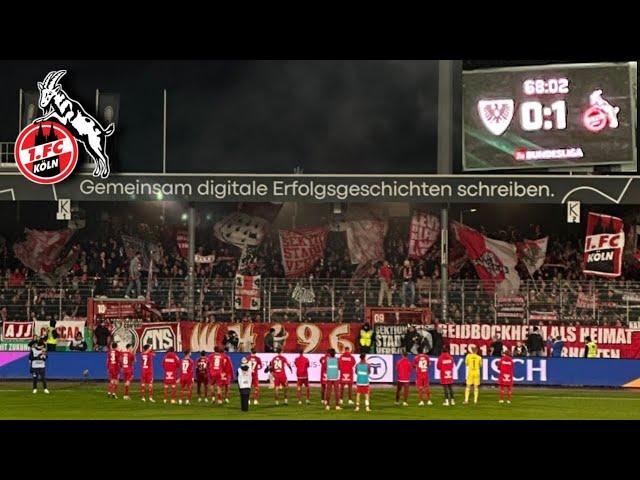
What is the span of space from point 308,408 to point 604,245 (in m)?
17.1

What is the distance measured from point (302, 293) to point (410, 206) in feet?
26.0

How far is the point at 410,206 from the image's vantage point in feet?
141

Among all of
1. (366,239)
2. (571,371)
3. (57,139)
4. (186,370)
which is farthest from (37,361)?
(571,371)

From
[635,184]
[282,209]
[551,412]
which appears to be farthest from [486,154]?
[551,412]

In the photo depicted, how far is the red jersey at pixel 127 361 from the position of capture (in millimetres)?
31150

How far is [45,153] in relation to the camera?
37625 millimetres

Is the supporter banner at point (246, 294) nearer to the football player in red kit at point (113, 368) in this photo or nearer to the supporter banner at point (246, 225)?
the supporter banner at point (246, 225)

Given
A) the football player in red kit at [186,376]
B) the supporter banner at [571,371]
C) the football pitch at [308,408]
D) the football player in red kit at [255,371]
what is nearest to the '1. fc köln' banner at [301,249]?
the supporter banner at [571,371]

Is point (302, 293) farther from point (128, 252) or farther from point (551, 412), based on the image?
point (551, 412)

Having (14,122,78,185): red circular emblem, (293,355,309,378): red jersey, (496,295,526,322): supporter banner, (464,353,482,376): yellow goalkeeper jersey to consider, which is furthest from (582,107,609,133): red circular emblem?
(14,122,78,185): red circular emblem

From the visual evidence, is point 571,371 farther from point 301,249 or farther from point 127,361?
point 127,361

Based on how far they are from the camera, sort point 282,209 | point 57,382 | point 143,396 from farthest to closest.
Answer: point 282,209, point 57,382, point 143,396

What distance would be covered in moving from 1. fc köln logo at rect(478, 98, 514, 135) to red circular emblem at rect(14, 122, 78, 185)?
16.7 m

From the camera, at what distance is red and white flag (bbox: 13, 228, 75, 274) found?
4181 centimetres
